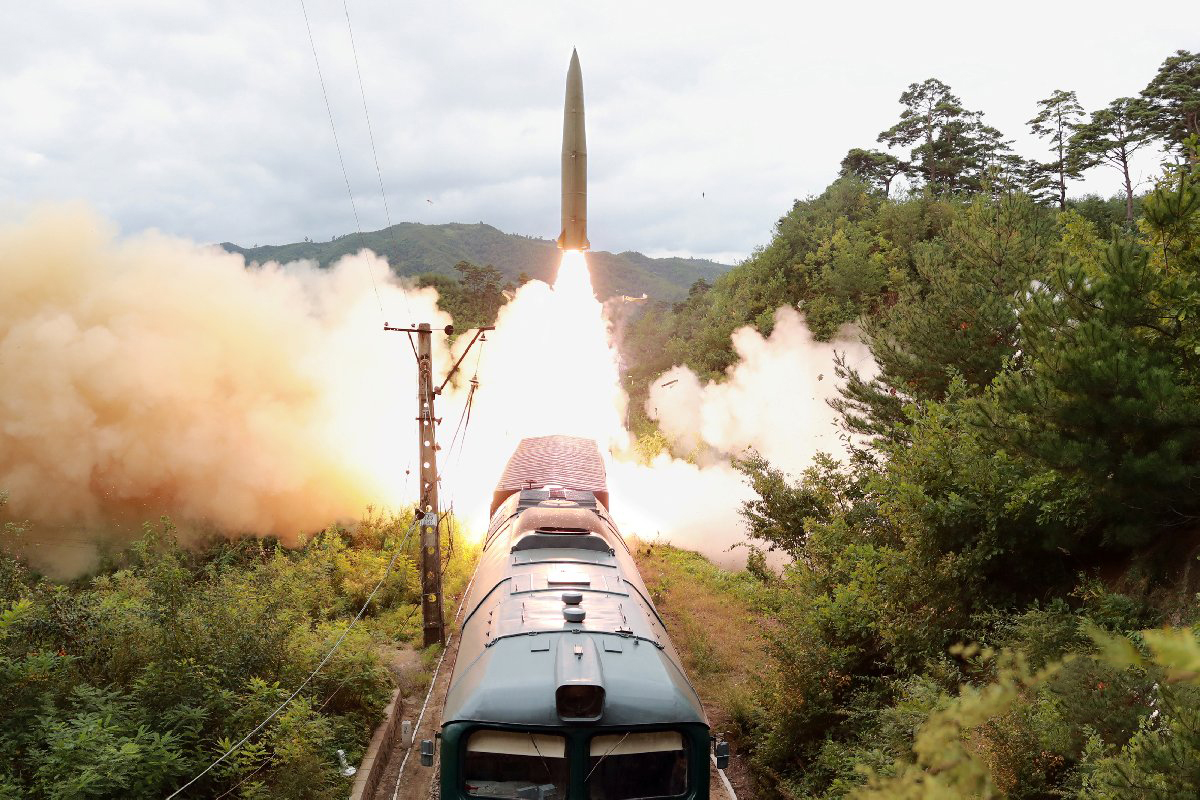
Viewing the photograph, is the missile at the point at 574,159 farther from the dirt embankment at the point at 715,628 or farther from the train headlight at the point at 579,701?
the train headlight at the point at 579,701

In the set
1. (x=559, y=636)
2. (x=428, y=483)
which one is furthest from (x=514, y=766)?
(x=428, y=483)

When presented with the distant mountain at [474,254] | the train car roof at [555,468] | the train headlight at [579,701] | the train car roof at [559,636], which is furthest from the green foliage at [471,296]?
the distant mountain at [474,254]

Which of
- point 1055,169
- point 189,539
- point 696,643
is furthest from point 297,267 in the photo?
point 1055,169

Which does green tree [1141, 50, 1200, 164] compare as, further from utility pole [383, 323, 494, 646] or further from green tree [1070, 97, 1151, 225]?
utility pole [383, 323, 494, 646]

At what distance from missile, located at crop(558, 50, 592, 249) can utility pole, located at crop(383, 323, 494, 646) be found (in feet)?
18.2

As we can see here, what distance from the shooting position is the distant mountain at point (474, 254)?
529 ft

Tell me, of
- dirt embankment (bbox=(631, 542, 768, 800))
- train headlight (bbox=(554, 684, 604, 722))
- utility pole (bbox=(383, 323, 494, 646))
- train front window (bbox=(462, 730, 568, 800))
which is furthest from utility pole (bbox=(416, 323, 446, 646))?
train headlight (bbox=(554, 684, 604, 722))

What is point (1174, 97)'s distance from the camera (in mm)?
35594

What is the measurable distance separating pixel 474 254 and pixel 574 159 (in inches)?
6400

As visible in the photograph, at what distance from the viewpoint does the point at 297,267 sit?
2717 centimetres

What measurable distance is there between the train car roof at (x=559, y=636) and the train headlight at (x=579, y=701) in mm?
65

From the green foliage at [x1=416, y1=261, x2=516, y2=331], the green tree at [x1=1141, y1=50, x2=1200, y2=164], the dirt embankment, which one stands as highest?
the green tree at [x1=1141, y1=50, x2=1200, y2=164]

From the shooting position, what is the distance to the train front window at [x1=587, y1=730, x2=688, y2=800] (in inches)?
288

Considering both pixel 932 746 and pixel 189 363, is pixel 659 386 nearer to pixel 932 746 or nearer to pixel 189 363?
pixel 189 363
